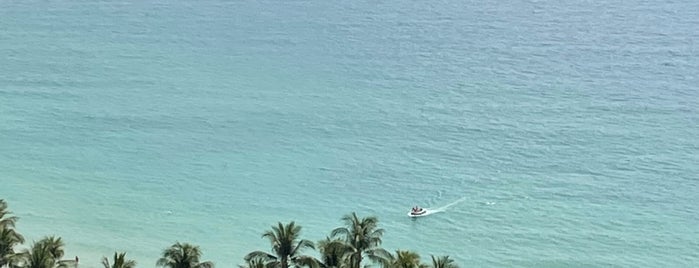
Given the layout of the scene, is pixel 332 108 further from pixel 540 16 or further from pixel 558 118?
pixel 540 16

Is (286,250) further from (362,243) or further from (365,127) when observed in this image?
(365,127)

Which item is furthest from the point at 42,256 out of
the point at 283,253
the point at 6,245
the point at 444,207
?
the point at 444,207

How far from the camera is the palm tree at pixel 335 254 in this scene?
1150 inches

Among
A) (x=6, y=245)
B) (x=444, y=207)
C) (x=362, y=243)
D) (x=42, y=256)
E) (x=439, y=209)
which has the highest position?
(x=444, y=207)

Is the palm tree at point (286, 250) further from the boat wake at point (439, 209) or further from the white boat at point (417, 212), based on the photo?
the boat wake at point (439, 209)

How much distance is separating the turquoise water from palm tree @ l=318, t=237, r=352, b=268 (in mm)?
11673

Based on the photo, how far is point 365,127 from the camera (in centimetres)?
5138

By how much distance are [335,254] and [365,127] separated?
22.4m

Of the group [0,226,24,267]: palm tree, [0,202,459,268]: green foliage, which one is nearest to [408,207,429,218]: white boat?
[0,202,459,268]: green foliage

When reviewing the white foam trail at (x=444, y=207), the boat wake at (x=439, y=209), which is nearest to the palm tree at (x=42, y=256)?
the boat wake at (x=439, y=209)

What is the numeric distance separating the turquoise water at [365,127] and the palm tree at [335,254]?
11.7m

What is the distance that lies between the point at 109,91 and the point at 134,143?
6.32 meters

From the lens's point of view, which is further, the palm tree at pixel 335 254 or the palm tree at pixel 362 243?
the palm tree at pixel 362 243

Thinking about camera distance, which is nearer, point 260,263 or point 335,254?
point 260,263
